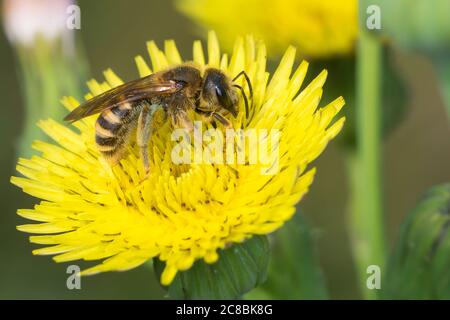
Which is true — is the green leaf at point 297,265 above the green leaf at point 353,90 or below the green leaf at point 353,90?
below

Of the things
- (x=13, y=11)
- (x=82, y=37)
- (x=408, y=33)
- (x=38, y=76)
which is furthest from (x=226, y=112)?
(x=82, y=37)

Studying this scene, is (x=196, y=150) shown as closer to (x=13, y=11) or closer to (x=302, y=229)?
(x=302, y=229)

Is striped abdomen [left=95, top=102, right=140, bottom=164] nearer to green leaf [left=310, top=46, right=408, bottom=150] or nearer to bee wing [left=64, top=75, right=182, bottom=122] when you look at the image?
bee wing [left=64, top=75, right=182, bottom=122]

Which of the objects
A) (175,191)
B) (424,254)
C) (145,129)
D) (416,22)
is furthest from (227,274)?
(416,22)

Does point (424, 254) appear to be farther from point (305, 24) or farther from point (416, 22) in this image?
point (305, 24)

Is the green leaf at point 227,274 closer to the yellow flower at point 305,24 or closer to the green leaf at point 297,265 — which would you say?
the green leaf at point 297,265

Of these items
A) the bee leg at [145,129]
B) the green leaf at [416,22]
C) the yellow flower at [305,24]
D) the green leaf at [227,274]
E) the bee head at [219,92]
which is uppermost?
the yellow flower at [305,24]

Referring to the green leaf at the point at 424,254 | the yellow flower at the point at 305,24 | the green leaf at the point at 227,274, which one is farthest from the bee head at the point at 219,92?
the yellow flower at the point at 305,24
